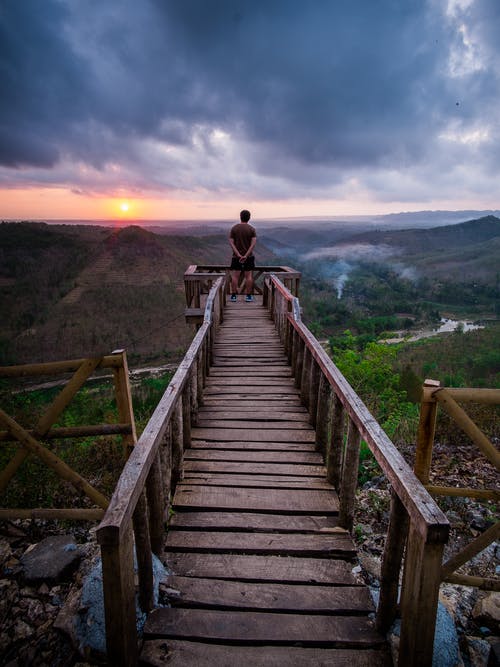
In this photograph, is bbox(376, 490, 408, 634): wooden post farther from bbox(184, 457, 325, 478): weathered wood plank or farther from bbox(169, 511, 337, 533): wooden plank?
bbox(184, 457, 325, 478): weathered wood plank

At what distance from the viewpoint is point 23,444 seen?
2.45m

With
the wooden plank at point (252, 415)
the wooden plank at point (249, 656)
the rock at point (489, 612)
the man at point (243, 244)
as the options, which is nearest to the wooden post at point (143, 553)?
the wooden plank at point (249, 656)

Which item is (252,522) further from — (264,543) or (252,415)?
(252,415)

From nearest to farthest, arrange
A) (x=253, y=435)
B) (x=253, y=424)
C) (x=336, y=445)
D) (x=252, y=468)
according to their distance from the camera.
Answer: (x=336, y=445), (x=252, y=468), (x=253, y=435), (x=253, y=424)

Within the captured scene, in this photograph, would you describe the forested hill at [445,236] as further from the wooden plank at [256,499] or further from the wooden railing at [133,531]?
the wooden railing at [133,531]

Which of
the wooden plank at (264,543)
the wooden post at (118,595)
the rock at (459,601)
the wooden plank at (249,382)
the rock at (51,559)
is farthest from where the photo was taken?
the wooden plank at (249,382)

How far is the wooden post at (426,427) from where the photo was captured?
7.49 ft

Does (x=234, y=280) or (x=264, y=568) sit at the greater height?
(x=234, y=280)

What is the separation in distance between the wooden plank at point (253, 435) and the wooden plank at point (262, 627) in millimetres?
2167

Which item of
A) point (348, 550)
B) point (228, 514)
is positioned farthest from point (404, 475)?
point (228, 514)

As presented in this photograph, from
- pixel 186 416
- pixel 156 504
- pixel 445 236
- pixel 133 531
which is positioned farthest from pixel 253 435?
pixel 445 236

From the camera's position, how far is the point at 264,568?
9.04 ft

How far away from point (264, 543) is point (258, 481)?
0.78m

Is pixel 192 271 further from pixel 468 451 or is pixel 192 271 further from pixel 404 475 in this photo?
pixel 404 475
